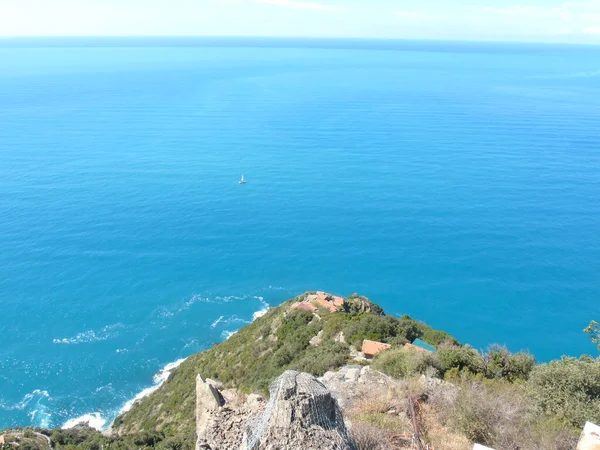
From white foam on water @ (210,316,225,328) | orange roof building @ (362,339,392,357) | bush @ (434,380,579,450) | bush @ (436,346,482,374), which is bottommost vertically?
bush @ (434,380,579,450)

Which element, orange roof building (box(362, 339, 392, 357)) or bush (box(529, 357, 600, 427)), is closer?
bush (box(529, 357, 600, 427))

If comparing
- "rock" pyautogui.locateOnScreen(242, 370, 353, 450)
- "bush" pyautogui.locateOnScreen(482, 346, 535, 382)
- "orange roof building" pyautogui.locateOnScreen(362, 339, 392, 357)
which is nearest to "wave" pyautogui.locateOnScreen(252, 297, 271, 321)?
"orange roof building" pyautogui.locateOnScreen(362, 339, 392, 357)

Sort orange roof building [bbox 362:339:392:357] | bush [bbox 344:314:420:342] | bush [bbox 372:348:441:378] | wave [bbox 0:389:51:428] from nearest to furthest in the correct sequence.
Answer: bush [bbox 372:348:441:378] → orange roof building [bbox 362:339:392:357] → bush [bbox 344:314:420:342] → wave [bbox 0:389:51:428]

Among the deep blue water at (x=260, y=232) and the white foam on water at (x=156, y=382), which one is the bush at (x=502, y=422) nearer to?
the white foam on water at (x=156, y=382)

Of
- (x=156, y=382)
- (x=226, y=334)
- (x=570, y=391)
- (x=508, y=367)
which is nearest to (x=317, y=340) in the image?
(x=508, y=367)

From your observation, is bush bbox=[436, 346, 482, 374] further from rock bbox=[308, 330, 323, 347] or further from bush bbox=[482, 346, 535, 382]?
rock bbox=[308, 330, 323, 347]

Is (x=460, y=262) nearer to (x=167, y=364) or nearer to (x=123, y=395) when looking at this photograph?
(x=167, y=364)
